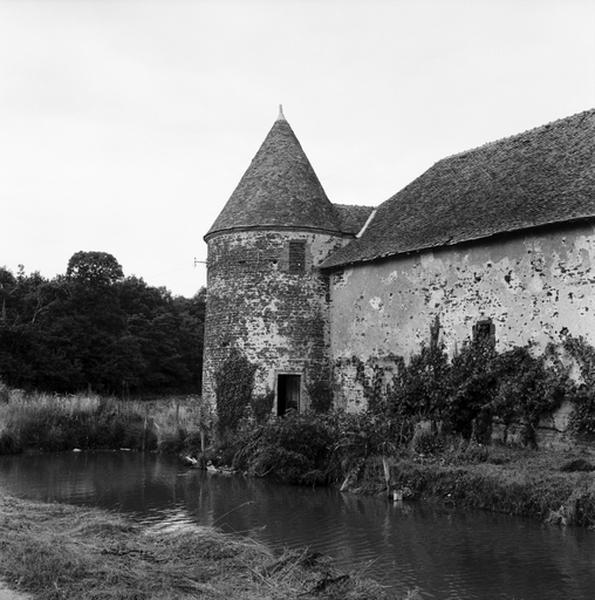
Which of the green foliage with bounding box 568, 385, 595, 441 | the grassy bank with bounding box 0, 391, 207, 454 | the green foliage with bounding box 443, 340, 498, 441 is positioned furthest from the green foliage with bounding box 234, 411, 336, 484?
the grassy bank with bounding box 0, 391, 207, 454

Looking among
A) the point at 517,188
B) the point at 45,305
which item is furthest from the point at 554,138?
the point at 45,305

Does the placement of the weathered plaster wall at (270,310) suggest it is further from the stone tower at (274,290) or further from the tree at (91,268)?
the tree at (91,268)

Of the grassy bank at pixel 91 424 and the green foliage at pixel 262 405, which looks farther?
the grassy bank at pixel 91 424

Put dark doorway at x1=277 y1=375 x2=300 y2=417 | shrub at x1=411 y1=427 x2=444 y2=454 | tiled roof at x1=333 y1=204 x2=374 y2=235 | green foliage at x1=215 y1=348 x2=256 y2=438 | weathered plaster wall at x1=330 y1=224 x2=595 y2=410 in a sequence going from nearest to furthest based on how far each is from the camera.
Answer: weathered plaster wall at x1=330 y1=224 x2=595 y2=410 → shrub at x1=411 y1=427 x2=444 y2=454 → green foliage at x1=215 y1=348 x2=256 y2=438 → dark doorway at x1=277 y1=375 x2=300 y2=417 → tiled roof at x1=333 y1=204 x2=374 y2=235

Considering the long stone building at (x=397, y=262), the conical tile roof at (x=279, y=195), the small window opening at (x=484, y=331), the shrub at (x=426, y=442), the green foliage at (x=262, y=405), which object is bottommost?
the shrub at (x=426, y=442)

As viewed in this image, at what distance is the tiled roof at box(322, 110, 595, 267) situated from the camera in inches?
663

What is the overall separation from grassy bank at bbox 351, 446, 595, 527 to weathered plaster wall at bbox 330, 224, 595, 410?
2905mm

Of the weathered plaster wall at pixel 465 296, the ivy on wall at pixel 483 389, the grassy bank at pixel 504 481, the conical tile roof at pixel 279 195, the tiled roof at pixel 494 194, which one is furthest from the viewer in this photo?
the conical tile roof at pixel 279 195

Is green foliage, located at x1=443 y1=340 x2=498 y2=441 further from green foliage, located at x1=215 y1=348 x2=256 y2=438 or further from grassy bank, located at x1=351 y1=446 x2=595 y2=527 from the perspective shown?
green foliage, located at x1=215 y1=348 x2=256 y2=438

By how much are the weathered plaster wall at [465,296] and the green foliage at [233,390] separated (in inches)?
108

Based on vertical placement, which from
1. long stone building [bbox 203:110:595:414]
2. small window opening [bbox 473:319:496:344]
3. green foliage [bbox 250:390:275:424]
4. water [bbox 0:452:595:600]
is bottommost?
water [bbox 0:452:595:600]

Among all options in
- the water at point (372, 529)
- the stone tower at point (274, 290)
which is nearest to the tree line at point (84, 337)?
the stone tower at point (274, 290)

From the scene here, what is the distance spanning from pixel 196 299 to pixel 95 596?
5895 cm

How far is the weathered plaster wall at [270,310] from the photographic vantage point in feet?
73.1
